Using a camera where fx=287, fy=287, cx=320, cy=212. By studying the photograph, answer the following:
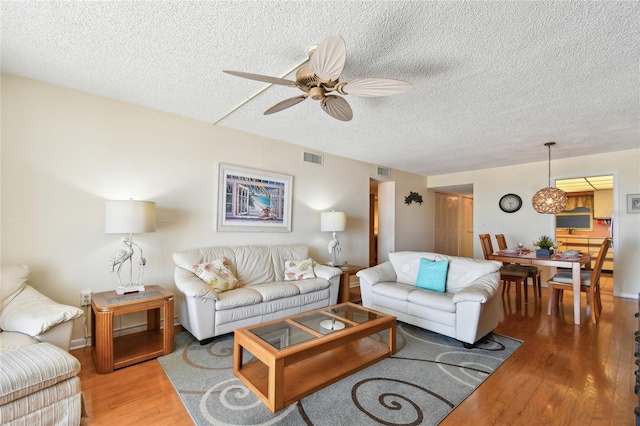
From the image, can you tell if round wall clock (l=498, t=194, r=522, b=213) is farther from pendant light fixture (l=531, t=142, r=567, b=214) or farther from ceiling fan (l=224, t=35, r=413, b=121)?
ceiling fan (l=224, t=35, r=413, b=121)

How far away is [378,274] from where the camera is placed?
3.64 m

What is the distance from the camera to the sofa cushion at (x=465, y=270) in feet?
10.3

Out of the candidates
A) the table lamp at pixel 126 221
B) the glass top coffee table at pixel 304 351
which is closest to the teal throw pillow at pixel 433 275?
the glass top coffee table at pixel 304 351

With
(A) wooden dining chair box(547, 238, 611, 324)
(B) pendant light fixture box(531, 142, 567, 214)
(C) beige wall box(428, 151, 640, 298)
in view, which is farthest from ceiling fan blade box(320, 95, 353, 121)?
(C) beige wall box(428, 151, 640, 298)

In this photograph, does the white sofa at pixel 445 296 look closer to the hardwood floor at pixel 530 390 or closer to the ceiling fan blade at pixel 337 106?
the hardwood floor at pixel 530 390

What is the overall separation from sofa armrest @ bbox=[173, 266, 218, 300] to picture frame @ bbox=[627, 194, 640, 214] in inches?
249

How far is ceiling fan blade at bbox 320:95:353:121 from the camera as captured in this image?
7.09 feet

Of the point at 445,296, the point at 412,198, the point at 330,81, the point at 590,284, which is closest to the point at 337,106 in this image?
the point at 330,81

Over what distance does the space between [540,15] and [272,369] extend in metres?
2.63

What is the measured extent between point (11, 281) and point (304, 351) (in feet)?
7.42

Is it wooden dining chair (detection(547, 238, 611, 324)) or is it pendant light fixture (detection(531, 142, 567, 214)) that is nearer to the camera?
wooden dining chair (detection(547, 238, 611, 324))

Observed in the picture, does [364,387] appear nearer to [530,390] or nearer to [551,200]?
[530,390]

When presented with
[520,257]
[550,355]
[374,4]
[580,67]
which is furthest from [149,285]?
[520,257]

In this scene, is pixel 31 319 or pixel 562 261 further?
pixel 562 261
